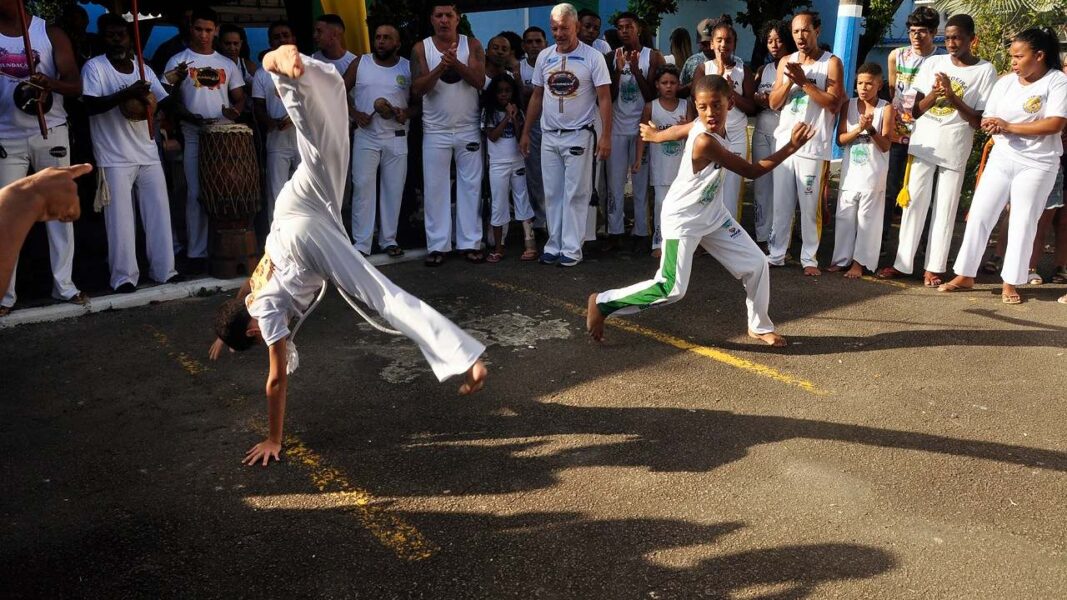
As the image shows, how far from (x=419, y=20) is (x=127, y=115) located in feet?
12.0

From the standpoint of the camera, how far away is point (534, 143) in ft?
29.3

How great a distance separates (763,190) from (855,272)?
1.31 meters

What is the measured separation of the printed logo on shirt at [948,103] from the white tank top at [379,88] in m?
4.51

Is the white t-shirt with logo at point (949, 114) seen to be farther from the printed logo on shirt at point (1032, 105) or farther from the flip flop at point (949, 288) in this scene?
the flip flop at point (949, 288)

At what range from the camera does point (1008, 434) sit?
15.2 feet

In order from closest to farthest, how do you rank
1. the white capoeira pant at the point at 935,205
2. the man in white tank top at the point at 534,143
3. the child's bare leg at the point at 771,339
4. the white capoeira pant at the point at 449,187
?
the child's bare leg at the point at 771,339 → the white capoeira pant at the point at 935,205 → the white capoeira pant at the point at 449,187 → the man in white tank top at the point at 534,143

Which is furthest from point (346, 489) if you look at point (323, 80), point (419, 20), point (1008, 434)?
point (419, 20)

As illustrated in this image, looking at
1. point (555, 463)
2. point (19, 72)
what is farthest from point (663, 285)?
point (19, 72)

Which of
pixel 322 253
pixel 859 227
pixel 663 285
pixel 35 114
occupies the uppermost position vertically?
pixel 35 114

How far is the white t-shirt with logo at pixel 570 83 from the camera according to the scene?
7.77 m

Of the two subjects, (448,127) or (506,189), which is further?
(506,189)

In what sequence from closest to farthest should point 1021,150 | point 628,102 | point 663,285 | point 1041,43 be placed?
point 663,285 < point 1041,43 < point 1021,150 < point 628,102

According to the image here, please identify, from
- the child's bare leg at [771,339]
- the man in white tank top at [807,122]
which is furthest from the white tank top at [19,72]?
the man in white tank top at [807,122]

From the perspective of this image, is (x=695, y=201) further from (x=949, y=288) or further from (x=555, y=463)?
(x=949, y=288)
